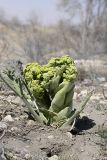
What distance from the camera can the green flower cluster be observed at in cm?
489

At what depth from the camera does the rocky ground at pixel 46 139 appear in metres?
4.27

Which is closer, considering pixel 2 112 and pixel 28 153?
pixel 28 153

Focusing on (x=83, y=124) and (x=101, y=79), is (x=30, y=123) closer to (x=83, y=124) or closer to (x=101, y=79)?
(x=83, y=124)

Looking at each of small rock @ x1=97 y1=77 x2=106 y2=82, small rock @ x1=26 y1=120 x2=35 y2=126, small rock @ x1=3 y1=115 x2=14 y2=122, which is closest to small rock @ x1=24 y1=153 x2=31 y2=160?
small rock @ x1=26 y1=120 x2=35 y2=126

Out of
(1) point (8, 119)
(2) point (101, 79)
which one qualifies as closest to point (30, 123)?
(1) point (8, 119)

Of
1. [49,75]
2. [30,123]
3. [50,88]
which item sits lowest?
[30,123]

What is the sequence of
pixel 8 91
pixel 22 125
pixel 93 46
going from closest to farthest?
pixel 22 125 < pixel 8 91 < pixel 93 46

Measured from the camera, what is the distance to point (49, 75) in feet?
16.1

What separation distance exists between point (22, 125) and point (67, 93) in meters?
0.55

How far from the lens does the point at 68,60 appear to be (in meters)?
4.99

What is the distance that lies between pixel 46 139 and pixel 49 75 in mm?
644

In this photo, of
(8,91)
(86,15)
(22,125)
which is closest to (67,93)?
(22,125)

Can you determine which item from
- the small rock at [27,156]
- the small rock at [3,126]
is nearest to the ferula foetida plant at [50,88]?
the small rock at [3,126]

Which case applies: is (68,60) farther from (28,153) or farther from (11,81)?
(28,153)
